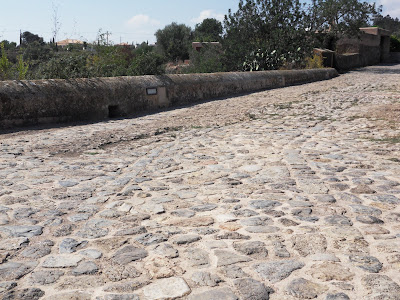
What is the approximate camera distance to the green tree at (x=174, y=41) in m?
43.0

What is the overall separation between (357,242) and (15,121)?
234 inches

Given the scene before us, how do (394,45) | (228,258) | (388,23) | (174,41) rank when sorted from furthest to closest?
(388,23) → (174,41) → (394,45) → (228,258)

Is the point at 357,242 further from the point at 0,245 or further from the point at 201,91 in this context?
the point at 201,91

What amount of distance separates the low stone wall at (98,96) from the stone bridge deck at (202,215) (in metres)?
0.68

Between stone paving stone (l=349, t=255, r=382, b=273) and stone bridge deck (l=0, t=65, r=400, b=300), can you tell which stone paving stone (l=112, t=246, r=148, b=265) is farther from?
stone paving stone (l=349, t=255, r=382, b=273)

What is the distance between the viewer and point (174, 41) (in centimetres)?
4422

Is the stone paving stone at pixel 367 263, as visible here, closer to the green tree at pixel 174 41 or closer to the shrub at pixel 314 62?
the shrub at pixel 314 62

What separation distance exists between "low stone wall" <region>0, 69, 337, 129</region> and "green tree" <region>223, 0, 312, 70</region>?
8019 millimetres

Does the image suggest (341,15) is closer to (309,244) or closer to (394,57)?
(394,57)

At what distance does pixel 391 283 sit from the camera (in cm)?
219

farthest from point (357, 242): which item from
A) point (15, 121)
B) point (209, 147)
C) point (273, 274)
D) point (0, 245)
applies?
point (15, 121)

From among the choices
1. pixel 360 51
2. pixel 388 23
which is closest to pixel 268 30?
pixel 360 51

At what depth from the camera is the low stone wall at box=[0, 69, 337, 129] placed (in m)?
6.96

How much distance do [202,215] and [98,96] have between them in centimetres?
536
